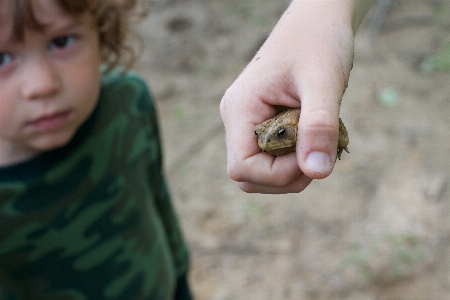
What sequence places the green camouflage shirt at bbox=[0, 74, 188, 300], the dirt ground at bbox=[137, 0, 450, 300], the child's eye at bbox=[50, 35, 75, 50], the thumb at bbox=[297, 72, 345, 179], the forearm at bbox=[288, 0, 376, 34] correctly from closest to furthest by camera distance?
the thumb at bbox=[297, 72, 345, 179] < the forearm at bbox=[288, 0, 376, 34] < the child's eye at bbox=[50, 35, 75, 50] < the green camouflage shirt at bbox=[0, 74, 188, 300] < the dirt ground at bbox=[137, 0, 450, 300]

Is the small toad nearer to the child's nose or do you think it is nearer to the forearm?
the forearm

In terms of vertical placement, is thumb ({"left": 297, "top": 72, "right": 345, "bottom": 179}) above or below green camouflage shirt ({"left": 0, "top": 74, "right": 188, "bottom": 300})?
above

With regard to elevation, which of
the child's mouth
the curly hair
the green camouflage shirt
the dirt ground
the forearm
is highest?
the forearm

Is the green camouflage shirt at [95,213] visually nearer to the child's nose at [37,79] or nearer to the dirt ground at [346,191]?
the child's nose at [37,79]

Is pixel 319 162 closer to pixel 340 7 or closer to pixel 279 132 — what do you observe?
pixel 279 132

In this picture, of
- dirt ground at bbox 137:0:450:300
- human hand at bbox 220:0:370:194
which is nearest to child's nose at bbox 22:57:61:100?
human hand at bbox 220:0:370:194

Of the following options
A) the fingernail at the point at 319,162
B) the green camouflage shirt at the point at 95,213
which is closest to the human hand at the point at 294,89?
the fingernail at the point at 319,162

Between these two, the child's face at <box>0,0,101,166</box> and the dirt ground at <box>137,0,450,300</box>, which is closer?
the child's face at <box>0,0,101,166</box>
